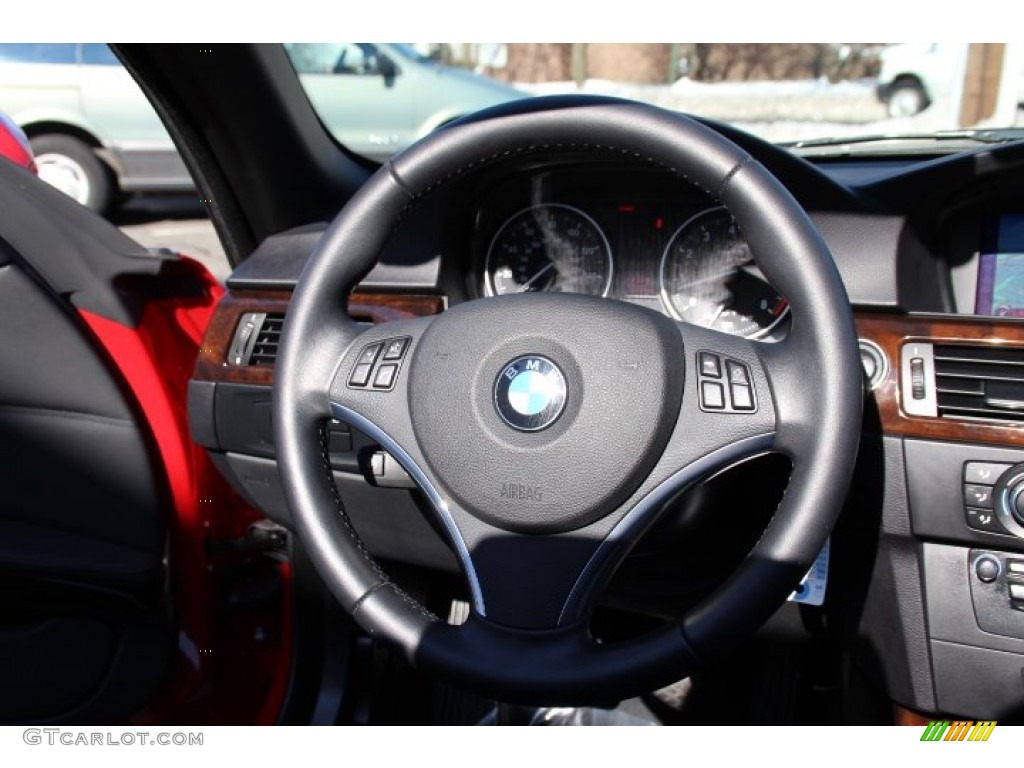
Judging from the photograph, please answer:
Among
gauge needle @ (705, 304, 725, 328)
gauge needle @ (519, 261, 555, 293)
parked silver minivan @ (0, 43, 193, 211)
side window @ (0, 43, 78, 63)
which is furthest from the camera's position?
parked silver minivan @ (0, 43, 193, 211)

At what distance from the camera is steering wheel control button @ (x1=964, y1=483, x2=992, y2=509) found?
4.11ft

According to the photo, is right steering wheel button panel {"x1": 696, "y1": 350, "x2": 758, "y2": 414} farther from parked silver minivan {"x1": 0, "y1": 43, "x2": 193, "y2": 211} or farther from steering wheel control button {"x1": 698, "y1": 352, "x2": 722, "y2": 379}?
parked silver minivan {"x1": 0, "y1": 43, "x2": 193, "y2": 211}

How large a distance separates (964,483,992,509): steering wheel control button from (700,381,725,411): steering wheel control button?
1.38 ft

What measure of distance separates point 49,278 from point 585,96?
1.03 m

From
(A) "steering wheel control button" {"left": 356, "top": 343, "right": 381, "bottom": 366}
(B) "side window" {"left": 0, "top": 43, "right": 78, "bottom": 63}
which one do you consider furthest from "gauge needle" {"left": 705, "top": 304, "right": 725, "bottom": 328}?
(B) "side window" {"left": 0, "top": 43, "right": 78, "bottom": 63}

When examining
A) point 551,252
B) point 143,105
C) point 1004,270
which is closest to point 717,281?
point 551,252

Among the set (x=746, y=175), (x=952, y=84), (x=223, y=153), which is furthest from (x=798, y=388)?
(x=952, y=84)

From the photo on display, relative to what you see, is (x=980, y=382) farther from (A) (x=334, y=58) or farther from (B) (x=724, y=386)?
(A) (x=334, y=58)

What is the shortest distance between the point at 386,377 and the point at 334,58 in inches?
69.6

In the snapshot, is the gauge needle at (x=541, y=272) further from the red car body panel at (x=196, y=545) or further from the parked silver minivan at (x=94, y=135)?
the parked silver minivan at (x=94, y=135)

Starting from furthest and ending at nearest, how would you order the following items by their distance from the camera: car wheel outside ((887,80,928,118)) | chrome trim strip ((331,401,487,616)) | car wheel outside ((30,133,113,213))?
car wheel outside ((30,133,113,213)) < car wheel outside ((887,80,928,118)) < chrome trim strip ((331,401,487,616))

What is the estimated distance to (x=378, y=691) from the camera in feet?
6.39

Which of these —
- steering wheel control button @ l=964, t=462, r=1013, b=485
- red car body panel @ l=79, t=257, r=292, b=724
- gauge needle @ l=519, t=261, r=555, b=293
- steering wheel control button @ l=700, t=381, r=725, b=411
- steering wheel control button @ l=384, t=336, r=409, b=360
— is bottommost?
red car body panel @ l=79, t=257, r=292, b=724

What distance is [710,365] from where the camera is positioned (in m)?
1.13
